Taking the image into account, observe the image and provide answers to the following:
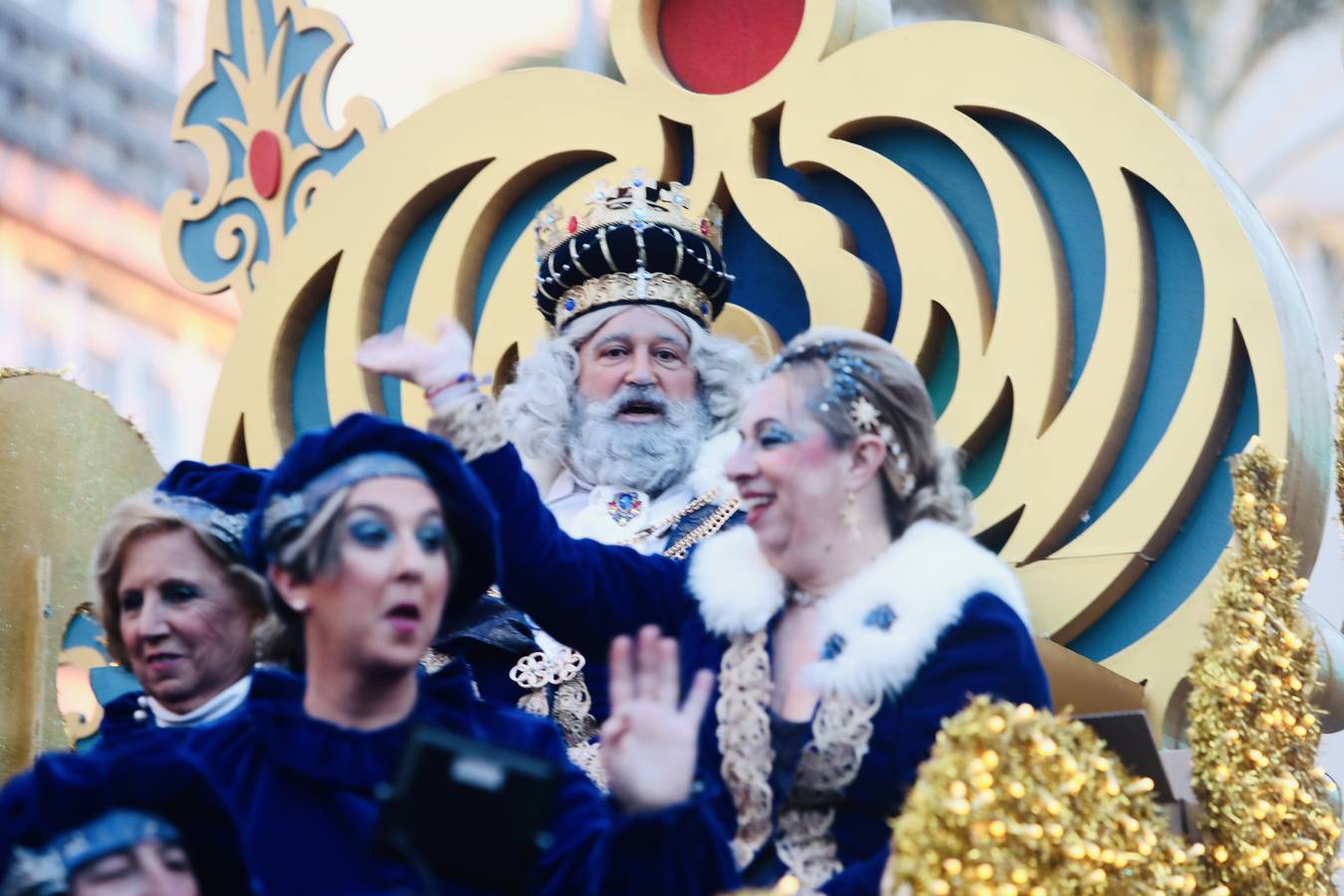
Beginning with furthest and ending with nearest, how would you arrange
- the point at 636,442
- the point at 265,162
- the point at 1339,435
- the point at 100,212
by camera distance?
the point at 100,212
the point at 265,162
the point at 636,442
the point at 1339,435

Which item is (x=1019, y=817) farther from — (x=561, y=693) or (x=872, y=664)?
(x=561, y=693)

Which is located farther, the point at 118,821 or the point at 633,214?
the point at 633,214

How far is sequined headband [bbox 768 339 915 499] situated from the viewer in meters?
2.85

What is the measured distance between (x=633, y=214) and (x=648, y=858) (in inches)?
82.1

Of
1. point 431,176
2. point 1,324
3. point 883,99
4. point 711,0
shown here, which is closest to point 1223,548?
point 883,99

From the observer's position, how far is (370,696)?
2.52 metres

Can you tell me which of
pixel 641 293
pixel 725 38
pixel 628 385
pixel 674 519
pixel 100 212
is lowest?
pixel 674 519

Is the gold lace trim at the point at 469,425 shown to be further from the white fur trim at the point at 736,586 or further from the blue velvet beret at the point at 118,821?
the blue velvet beret at the point at 118,821

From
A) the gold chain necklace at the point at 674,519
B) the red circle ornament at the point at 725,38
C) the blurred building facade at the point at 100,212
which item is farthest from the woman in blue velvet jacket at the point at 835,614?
the blurred building facade at the point at 100,212

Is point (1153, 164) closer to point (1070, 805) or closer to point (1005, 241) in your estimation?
point (1005, 241)

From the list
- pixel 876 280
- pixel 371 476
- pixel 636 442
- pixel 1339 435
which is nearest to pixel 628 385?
pixel 636 442

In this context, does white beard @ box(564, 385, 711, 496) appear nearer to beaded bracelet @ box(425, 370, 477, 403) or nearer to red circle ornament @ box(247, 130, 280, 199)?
beaded bracelet @ box(425, 370, 477, 403)

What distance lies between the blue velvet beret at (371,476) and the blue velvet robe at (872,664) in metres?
0.40

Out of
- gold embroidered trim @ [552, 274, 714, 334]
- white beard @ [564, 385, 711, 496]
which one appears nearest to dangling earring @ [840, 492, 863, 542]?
white beard @ [564, 385, 711, 496]
